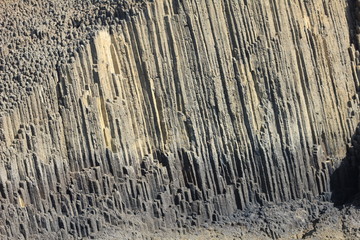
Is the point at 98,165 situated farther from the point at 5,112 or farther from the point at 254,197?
the point at 254,197

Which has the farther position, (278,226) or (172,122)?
(172,122)

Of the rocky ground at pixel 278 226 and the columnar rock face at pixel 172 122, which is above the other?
the columnar rock face at pixel 172 122

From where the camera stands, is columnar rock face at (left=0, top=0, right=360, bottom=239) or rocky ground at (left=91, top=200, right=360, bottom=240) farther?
columnar rock face at (left=0, top=0, right=360, bottom=239)

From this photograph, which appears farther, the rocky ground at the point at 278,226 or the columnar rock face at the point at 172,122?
the columnar rock face at the point at 172,122

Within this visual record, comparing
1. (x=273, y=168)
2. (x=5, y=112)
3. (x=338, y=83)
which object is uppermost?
(x=5, y=112)

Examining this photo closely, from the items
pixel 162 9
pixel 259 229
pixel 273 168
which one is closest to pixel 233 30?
pixel 162 9

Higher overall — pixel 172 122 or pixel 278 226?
pixel 172 122

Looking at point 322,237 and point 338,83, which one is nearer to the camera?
point 322,237

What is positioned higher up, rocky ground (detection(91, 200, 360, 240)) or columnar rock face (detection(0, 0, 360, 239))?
→ columnar rock face (detection(0, 0, 360, 239))
